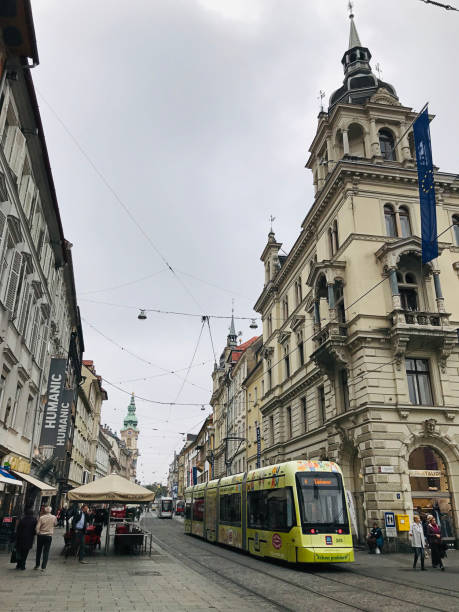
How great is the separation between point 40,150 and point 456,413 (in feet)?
71.8

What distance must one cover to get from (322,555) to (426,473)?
34.8 ft

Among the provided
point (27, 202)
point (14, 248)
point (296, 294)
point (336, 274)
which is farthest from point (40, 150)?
point (296, 294)

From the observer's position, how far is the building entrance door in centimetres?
2338

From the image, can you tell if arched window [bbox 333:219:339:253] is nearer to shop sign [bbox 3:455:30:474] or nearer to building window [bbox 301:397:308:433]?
building window [bbox 301:397:308:433]

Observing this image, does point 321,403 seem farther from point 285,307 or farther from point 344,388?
point 285,307

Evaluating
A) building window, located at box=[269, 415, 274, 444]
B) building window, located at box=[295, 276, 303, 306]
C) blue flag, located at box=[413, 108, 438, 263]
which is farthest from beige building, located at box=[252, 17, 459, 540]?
building window, located at box=[269, 415, 274, 444]

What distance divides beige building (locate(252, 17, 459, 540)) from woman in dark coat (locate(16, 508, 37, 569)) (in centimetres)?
1477

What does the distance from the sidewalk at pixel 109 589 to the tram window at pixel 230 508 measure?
20.1 feet

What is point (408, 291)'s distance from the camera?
Result: 2731cm

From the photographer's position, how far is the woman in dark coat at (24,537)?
1386 centimetres

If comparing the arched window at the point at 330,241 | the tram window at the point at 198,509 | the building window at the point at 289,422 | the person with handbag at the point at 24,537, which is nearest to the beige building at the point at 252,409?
the building window at the point at 289,422

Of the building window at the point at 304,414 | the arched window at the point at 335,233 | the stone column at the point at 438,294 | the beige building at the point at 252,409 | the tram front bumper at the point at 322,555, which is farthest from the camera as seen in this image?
the beige building at the point at 252,409

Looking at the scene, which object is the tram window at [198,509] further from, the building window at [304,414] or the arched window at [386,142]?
the arched window at [386,142]

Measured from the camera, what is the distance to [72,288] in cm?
3738
